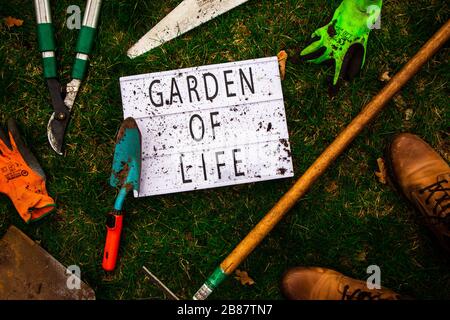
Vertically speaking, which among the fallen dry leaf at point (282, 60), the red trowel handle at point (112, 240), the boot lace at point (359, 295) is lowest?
the boot lace at point (359, 295)

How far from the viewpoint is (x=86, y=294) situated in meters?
2.66

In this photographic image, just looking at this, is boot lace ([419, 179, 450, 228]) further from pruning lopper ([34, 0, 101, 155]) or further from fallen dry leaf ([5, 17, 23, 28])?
fallen dry leaf ([5, 17, 23, 28])

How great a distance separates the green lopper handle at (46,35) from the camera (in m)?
2.67

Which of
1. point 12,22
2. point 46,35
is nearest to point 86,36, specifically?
point 46,35

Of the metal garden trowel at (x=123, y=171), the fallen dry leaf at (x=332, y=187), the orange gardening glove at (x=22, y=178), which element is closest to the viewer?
the metal garden trowel at (x=123, y=171)

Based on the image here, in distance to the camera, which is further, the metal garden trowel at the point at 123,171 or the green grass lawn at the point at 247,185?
the green grass lawn at the point at 247,185

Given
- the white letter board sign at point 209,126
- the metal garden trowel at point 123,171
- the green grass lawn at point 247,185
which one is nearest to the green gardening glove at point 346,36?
the green grass lawn at point 247,185

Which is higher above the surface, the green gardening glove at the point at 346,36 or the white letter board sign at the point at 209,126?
the green gardening glove at the point at 346,36

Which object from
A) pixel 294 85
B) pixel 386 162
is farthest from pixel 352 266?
pixel 294 85

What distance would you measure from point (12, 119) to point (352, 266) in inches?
90.9

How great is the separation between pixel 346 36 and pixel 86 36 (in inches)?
63.0

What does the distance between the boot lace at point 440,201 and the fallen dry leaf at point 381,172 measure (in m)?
0.22

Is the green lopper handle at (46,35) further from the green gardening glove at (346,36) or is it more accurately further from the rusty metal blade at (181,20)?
the green gardening glove at (346,36)

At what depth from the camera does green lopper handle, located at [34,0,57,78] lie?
2.67 m
